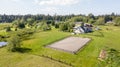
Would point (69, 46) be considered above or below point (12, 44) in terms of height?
below

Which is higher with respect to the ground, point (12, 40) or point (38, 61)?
point (12, 40)

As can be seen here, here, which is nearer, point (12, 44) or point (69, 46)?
point (12, 44)

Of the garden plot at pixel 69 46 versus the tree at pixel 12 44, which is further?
the garden plot at pixel 69 46

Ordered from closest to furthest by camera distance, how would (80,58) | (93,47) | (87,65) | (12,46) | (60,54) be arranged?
(87,65), (80,58), (60,54), (12,46), (93,47)

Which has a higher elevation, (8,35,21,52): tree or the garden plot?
(8,35,21,52): tree

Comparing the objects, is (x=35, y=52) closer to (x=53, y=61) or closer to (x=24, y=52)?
(x=24, y=52)

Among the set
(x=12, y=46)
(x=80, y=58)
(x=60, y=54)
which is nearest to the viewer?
(x=80, y=58)

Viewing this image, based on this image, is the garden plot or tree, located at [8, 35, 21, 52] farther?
the garden plot

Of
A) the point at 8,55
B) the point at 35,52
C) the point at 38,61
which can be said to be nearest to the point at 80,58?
the point at 38,61

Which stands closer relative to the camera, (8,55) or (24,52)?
(8,55)

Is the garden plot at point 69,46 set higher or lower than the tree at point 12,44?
lower
